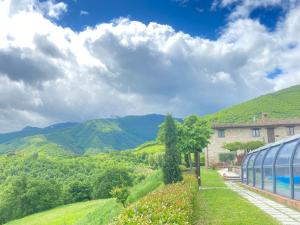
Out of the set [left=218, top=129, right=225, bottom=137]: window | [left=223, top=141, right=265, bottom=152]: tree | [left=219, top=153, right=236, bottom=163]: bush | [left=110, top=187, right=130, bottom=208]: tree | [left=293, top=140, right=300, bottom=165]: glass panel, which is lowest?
[left=110, top=187, right=130, bottom=208]: tree

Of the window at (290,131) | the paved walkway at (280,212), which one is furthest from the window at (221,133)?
the paved walkway at (280,212)

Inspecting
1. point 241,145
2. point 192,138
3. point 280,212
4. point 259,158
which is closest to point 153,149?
point 241,145

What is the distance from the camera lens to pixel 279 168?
2052 centimetres

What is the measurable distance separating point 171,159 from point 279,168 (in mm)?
7287

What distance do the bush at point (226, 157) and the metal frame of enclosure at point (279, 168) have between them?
80.2ft

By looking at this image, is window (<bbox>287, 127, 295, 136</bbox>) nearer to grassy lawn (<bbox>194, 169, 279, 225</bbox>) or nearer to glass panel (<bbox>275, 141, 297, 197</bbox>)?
glass panel (<bbox>275, 141, 297, 197</bbox>)

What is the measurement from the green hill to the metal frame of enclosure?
6450cm

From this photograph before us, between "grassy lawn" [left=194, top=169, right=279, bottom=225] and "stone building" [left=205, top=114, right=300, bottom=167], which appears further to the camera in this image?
"stone building" [left=205, top=114, right=300, bottom=167]

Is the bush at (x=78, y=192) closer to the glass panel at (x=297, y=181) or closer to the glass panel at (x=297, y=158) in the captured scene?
the glass panel at (x=297, y=181)

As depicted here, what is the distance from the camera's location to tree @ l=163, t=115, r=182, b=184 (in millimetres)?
23969

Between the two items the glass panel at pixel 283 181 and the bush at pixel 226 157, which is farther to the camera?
the bush at pixel 226 157

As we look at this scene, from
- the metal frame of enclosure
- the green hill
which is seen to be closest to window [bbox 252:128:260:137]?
the metal frame of enclosure

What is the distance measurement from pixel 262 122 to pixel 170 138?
36442 millimetres

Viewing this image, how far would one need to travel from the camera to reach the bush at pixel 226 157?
178ft
